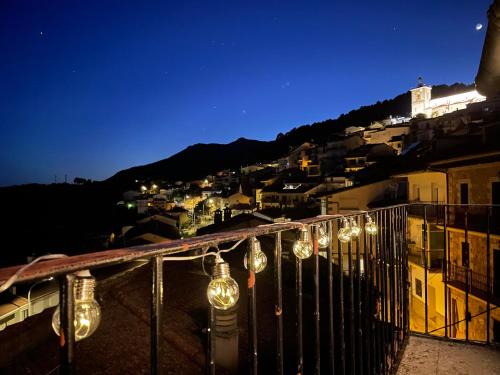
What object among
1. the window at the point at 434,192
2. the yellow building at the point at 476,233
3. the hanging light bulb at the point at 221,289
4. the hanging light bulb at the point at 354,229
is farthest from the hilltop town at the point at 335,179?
the hanging light bulb at the point at 221,289

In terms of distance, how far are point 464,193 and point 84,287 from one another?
18.0 meters

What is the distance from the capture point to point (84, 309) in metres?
1.08

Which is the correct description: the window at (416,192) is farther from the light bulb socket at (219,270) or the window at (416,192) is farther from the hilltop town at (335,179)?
the light bulb socket at (219,270)

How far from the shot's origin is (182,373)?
171 inches

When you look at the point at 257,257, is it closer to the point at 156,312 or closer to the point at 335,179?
the point at 156,312

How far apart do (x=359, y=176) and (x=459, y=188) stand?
18.5 metres

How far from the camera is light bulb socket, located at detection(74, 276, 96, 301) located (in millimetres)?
1010

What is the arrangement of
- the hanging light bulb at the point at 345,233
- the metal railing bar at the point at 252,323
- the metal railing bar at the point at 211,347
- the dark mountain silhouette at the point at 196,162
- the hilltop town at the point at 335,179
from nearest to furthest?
1. the metal railing bar at the point at 211,347
2. the metal railing bar at the point at 252,323
3. the hanging light bulb at the point at 345,233
4. the hilltop town at the point at 335,179
5. the dark mountain silhouette at the point at 196,162

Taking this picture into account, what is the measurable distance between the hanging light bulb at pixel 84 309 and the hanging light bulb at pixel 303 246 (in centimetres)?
145

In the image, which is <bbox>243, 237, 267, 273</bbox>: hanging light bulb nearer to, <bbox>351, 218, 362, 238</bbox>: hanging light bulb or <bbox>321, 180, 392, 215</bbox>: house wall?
<bbox>351, 218, 362, 238</bbox>: hanging light bulb

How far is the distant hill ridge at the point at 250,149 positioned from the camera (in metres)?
101

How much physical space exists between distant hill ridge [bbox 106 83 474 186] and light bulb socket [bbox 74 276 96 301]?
7309cm

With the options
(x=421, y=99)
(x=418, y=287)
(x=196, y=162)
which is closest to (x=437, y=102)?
(x=421, y=99)

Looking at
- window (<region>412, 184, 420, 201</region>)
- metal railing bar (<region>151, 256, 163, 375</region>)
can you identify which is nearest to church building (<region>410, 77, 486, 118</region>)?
window (<region>412, 184, 420, 201</region>)
